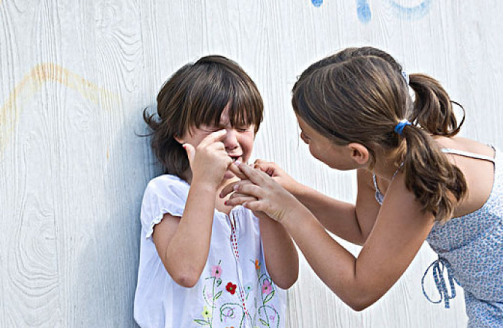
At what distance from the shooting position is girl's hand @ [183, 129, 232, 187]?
1243 millimetres

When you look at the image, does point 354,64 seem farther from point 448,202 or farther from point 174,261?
point 174,261

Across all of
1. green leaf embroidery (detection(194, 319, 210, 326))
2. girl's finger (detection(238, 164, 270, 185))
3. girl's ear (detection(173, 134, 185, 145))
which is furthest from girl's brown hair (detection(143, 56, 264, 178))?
green leaf embroidery (detection(194, 319, 210, 326))

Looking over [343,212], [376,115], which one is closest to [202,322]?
[343,212]

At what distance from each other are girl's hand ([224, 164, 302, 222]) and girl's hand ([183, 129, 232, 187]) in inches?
2.0

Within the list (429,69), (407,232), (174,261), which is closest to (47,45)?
(174,261)

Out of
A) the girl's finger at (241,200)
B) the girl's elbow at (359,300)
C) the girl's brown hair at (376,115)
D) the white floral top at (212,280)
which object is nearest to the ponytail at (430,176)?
the girl's brown hair at (376,115)

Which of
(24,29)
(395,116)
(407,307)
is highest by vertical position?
(24,29)

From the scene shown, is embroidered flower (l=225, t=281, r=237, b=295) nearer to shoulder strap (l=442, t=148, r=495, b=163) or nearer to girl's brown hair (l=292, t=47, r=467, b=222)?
girl's brown hair (l=292, t=47, r=467, b=222)

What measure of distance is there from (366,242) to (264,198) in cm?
22

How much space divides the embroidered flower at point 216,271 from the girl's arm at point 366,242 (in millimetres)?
193

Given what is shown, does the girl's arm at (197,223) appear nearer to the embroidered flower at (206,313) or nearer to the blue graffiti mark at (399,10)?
the embroidered flower at (206,313)

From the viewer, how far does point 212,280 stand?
4.43 feet

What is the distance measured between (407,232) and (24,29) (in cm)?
85

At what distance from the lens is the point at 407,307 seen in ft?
5.77
